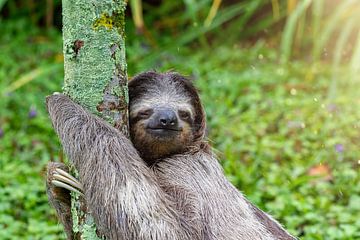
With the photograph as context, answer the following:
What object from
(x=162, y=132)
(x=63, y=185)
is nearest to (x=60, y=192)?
(x=63, y=185)

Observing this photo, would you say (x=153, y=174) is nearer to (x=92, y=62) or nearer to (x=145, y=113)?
(x=145, y=113)

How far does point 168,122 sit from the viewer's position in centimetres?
523

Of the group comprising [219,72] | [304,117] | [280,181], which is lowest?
[280,181]

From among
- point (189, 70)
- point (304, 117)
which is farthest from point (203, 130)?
point (189, 70)

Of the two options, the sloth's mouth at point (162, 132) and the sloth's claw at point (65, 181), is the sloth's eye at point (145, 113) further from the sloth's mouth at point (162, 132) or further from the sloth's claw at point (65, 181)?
the sloth's claw at point (65, 181)

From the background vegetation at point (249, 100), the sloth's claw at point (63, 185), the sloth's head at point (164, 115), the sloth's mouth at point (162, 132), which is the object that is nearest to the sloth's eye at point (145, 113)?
the sloth's head at point (164, 115)

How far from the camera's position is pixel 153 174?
4.84 m

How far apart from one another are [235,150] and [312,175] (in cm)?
113

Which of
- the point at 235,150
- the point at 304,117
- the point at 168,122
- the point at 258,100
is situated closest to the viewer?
the point at 168,122

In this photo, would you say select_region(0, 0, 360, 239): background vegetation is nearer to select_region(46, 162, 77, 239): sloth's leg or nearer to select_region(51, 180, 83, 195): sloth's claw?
select_region(46, 162, 77, 239): sloth's leg

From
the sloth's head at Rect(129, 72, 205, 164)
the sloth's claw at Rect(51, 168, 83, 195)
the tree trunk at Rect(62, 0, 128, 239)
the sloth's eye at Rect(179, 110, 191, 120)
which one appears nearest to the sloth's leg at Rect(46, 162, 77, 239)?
the sloth's claw at Rect(51, 168, 83, 195)

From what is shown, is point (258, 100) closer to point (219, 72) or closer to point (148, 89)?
point (219, 72)

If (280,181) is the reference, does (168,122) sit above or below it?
above

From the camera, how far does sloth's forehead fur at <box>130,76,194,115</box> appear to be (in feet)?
17.8
